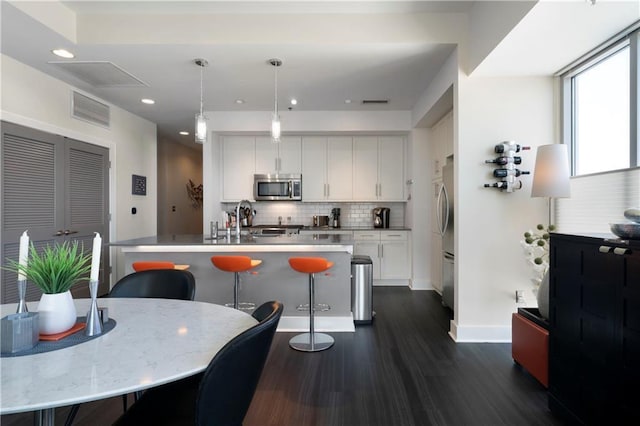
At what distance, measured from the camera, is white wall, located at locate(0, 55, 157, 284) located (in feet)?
10.3

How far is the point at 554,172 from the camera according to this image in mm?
2506

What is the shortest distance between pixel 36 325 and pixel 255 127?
168 inches

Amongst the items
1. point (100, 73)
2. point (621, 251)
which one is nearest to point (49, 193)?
point (100, 73)

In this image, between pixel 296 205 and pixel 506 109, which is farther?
Answer: pixel 296 205

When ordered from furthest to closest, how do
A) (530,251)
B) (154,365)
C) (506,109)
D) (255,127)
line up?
(255,127) → (506,109) → (530,251) → (154,365)

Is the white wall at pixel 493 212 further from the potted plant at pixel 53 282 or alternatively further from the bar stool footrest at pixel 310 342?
the potted plant at pixel 53 282

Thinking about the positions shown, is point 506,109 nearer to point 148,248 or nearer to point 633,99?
point 633,99

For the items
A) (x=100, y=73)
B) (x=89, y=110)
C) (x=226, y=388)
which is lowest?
(x=226, y=388)

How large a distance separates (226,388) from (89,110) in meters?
4.53

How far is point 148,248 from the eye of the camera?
3000mm

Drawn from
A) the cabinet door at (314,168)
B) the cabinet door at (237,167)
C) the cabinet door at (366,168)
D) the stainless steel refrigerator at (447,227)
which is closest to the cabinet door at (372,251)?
the cabinet door at (366,168)

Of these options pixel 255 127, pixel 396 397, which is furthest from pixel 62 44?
pixel 396 397

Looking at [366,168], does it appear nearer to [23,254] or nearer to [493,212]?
[493,212]

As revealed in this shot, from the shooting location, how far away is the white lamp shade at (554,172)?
247cm
